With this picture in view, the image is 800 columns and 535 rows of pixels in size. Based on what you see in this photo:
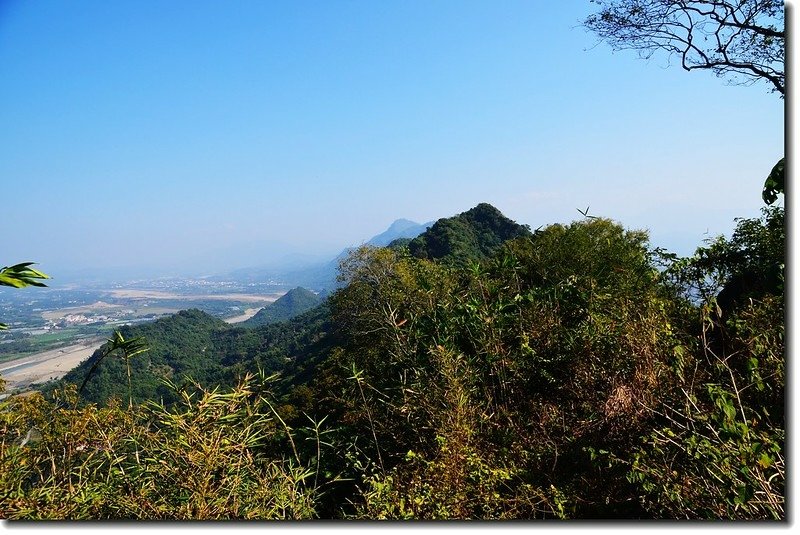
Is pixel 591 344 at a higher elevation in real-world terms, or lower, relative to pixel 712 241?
lower

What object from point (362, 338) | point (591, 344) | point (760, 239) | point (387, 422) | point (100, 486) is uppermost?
point (760, 239)

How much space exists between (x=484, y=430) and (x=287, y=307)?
5570cm

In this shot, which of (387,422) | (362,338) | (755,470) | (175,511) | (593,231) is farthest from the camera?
(593,231)

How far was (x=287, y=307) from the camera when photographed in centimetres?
5562

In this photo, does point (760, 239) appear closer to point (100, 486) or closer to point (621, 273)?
point (621, 273)

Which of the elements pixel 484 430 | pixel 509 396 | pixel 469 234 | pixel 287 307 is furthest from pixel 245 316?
pixel 484 430

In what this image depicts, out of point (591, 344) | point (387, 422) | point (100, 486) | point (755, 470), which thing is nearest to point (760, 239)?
point (591, 344)

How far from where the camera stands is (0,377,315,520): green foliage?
143cm

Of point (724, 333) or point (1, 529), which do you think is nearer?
point (1, 529)

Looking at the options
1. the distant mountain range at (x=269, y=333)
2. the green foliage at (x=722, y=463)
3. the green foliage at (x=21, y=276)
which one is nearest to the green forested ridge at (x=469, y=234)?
the distant mountain range at (x=269, y=333)

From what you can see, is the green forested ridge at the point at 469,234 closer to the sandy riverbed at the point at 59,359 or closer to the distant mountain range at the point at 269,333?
the distant mountain range at the point at 269,333

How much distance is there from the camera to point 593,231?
30.6 feet

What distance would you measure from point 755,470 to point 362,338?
212 inches

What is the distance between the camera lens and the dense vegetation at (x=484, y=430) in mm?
1446
